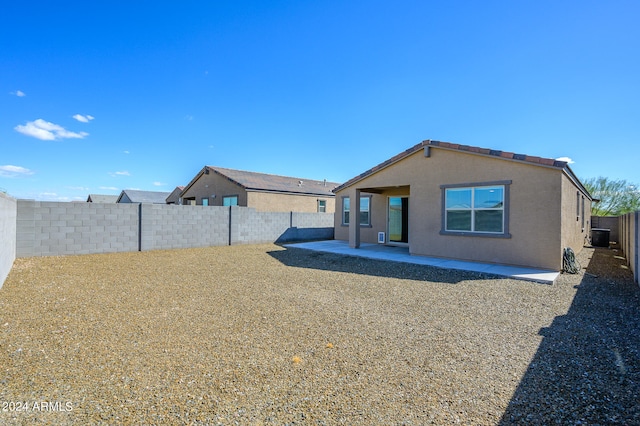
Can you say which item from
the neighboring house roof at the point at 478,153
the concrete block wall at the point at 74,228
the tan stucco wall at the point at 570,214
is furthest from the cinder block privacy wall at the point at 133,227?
the tan stucco wall at the point at 570,214

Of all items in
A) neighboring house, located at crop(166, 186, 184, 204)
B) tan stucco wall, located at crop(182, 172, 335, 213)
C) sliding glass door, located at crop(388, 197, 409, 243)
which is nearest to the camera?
sliding glass door, located at crop(388, 197, 409, 243)

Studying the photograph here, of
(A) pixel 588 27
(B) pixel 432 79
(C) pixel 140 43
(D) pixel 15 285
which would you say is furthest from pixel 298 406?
(C) pixel 140 43

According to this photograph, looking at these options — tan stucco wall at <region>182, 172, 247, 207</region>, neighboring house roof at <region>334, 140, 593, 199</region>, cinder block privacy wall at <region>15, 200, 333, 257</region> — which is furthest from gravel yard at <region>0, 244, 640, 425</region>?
tan stucco wall at <region>182, 172, 247, 207</region>

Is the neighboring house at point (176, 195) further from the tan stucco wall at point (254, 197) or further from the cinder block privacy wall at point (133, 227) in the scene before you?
the cinder block privacy wall at point (133, 227)

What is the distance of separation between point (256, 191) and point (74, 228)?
1111cm

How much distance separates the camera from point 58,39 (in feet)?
35.0

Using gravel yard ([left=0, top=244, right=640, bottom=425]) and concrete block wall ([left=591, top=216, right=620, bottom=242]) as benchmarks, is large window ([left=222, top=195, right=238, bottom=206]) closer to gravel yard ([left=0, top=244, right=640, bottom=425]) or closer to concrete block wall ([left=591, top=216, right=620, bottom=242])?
gravel yard ([left=0, top=244, right=640, bottom=425])

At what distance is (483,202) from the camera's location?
9602 millimetres

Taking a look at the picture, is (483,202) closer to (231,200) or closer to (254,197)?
(254,197)

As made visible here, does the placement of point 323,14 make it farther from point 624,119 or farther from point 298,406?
point 624,119

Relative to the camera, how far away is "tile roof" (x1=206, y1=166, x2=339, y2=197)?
21.3 m

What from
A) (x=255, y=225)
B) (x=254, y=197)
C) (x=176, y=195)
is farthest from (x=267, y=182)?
(x=176, y=195)

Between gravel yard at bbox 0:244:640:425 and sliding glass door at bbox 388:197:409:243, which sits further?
sliding glass door at bbox 388:197:409:243

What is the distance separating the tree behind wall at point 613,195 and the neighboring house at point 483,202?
1781 centimetres
